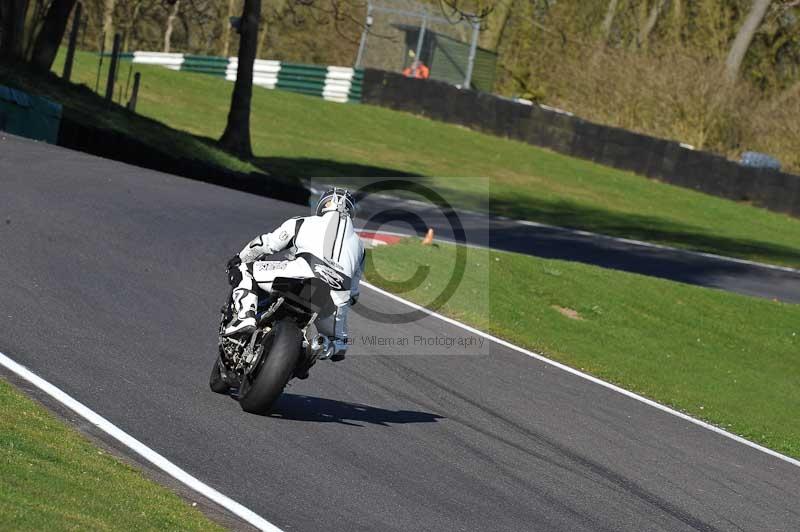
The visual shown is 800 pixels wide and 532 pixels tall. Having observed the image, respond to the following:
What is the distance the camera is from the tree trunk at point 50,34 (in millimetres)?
25375

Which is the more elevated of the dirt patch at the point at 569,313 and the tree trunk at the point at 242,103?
the tree trunk at the point at 242,103

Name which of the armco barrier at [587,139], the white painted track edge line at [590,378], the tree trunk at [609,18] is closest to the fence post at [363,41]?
the armco barrier at [587,139]

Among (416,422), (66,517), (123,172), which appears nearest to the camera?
(66,517)

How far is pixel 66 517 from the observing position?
561 cm

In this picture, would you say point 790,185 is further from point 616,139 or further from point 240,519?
point 240,519

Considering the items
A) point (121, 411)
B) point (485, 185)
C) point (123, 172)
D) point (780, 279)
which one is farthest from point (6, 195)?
point (485, 185)

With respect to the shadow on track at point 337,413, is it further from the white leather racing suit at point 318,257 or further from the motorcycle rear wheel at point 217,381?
the white leather racing suit at point 318,257

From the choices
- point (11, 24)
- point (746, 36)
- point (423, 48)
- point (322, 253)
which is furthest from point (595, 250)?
point (423, 48)

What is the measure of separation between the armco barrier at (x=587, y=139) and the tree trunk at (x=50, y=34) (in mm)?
18644

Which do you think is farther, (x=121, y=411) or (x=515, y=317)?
(x=515, y=317)

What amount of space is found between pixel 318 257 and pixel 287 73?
39670 millimetres

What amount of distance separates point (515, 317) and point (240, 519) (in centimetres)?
925

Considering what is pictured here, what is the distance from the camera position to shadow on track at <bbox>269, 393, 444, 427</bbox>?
9148mm

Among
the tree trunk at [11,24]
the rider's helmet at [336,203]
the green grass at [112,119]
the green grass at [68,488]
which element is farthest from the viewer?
the tree trunk at [11,24]
